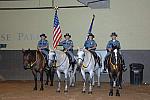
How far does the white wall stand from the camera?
12695 millimetres

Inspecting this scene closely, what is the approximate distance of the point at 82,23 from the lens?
13.0 meters

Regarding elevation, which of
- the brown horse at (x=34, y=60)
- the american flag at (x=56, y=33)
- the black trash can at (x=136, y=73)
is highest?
the american flag at (x=56, y=33)

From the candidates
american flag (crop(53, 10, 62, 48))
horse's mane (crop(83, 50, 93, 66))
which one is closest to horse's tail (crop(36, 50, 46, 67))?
horse's mane (crop(83, 50, 93, 66))

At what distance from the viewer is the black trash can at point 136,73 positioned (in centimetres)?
1222

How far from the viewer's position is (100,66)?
10.8m

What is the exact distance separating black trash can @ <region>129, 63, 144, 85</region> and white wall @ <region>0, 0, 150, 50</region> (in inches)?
35.1

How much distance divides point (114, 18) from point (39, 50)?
4.11 metres

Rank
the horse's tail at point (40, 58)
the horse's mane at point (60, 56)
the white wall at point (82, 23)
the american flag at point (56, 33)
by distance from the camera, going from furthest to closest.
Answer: the white wall at point (82, 23)
the american flag at point (56, 33)
the horse's tail at point (40, 58)
the horse's mane at point (60, 56)

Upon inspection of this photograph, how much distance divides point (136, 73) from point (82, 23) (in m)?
3.27

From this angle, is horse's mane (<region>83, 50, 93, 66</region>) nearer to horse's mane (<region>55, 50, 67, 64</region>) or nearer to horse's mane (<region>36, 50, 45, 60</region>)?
horse's mane (<region>55, 50, 67, 64</region>)

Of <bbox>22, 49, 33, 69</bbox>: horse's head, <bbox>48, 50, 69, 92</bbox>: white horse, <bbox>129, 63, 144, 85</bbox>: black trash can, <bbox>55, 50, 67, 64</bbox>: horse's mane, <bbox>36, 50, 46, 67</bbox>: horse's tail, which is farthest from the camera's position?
<bbox>129, 63, 144, 85</bbox>: black trash can

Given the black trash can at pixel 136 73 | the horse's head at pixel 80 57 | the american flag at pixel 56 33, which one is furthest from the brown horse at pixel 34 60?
the black trash can at pixel 136 73

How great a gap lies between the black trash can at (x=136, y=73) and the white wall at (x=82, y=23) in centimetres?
89

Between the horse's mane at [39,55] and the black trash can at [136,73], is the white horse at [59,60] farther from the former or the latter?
the black trash can at [136,73]
